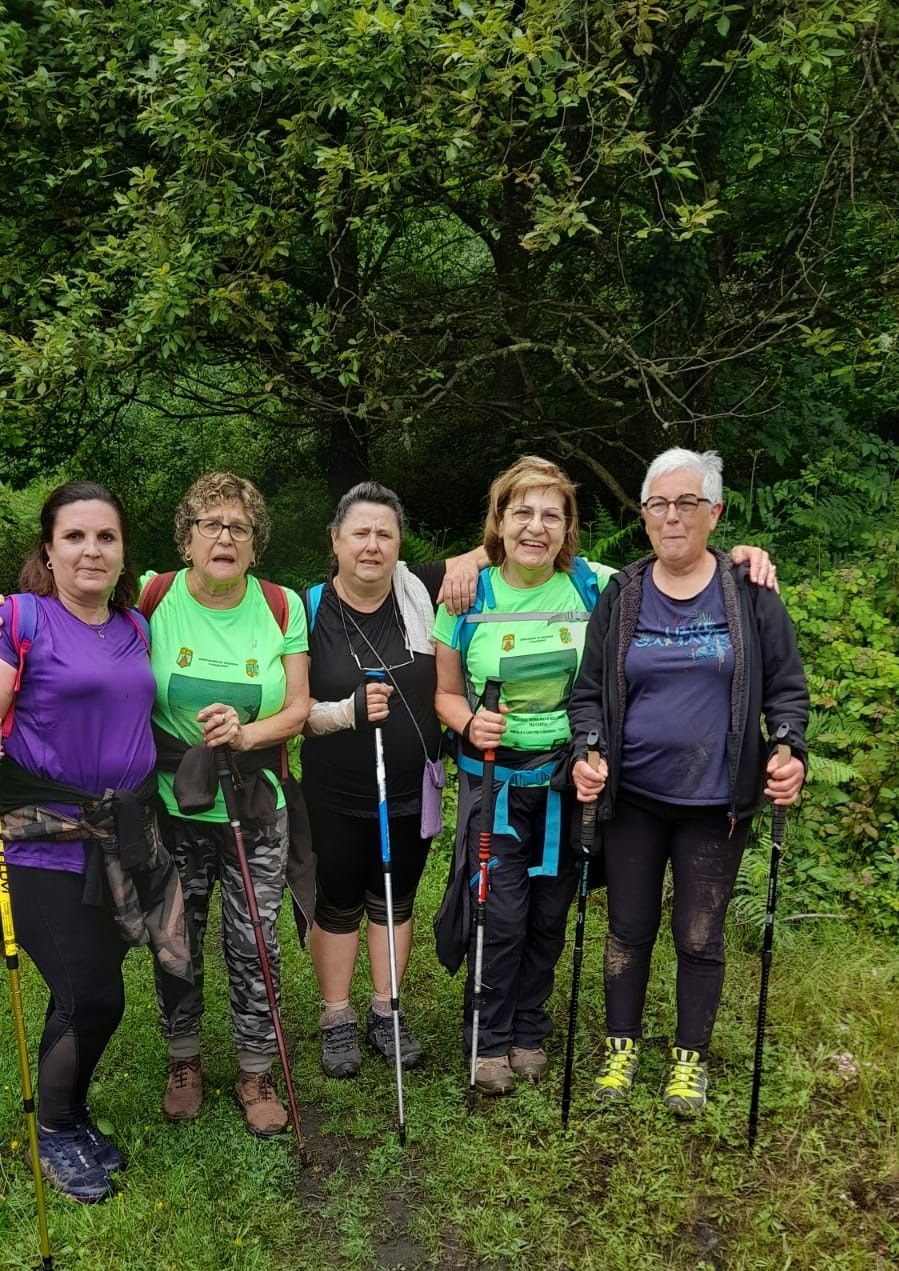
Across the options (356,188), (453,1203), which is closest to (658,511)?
(453,1203)

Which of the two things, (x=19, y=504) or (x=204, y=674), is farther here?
(x=19, y=504)

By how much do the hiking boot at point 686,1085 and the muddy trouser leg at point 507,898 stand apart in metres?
0.70

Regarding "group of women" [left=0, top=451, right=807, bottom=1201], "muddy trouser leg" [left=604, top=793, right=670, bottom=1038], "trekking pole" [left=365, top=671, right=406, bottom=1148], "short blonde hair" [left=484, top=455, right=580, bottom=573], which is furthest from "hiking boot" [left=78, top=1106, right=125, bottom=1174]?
"short blonde hair" [left=484, top=455, right=580, bottom=573]

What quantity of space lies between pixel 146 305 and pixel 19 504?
9.13 meters

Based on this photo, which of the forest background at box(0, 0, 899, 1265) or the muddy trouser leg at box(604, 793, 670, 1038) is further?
the forest background at box(0, 0, 899, 1265)

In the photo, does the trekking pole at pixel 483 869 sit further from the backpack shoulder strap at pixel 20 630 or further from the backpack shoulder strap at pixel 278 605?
the backpack shoulder strap at pixel 20 630

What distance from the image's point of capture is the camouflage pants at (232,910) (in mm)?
3580

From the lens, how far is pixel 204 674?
3375mm

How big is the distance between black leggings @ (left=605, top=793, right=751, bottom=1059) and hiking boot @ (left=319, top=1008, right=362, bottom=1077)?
1135mm

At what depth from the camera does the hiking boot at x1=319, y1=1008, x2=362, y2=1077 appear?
159 inches

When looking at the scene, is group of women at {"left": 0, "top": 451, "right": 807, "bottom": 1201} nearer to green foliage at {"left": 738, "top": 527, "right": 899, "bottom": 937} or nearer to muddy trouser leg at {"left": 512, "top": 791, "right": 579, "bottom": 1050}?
muddy trouser leg at {"left": 512, "top": 791, "right": 579, "bottom": 1050}

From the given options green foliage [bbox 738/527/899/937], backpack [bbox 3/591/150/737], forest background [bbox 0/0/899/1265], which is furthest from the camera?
forest background [bbox 0/0/899/1265]

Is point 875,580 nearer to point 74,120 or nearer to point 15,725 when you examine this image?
point 15,725

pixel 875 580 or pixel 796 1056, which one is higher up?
pixel 875 580
